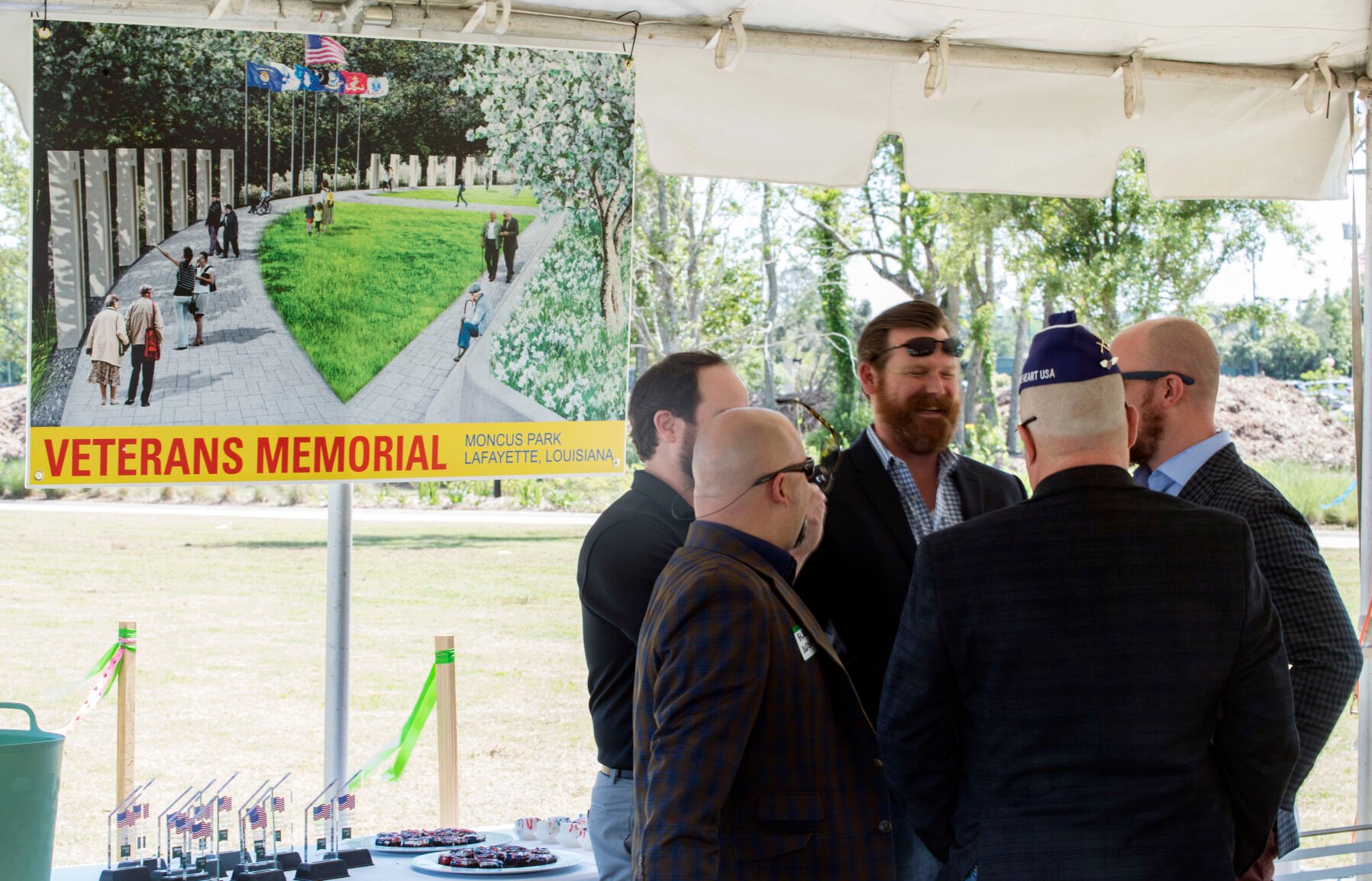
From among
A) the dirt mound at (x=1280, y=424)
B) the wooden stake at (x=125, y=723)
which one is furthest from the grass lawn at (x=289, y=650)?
the dirt mound at (x=1280, y=424)

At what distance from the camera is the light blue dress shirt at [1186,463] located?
224 centimetres

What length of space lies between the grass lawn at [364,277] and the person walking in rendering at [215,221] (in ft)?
0.34

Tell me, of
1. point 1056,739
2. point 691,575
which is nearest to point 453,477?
point 691,575

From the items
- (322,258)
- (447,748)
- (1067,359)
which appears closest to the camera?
(1067,359)

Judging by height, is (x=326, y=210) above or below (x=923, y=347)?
above

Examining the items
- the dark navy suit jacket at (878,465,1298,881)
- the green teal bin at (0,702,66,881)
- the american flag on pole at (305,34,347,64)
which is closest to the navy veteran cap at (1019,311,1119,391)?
the dark navy suit jacket at (878,465,1298,881)

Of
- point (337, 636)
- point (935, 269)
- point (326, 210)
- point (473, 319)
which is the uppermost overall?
point (935, 269)

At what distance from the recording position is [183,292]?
2.87 metres

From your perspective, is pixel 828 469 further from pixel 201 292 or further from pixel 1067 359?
pixel 201 292

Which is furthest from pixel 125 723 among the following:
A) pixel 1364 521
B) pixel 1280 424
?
pixel 1280 424

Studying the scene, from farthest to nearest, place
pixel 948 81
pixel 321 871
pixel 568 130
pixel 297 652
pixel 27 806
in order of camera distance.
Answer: pixel 297 652, pixel 948 81, pixel 568 130, pixel 321 871, pixel 27 806

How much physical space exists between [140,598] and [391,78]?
41.2 ft

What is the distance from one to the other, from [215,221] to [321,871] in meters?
1.50

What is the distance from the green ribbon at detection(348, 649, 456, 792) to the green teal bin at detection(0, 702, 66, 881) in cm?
98
